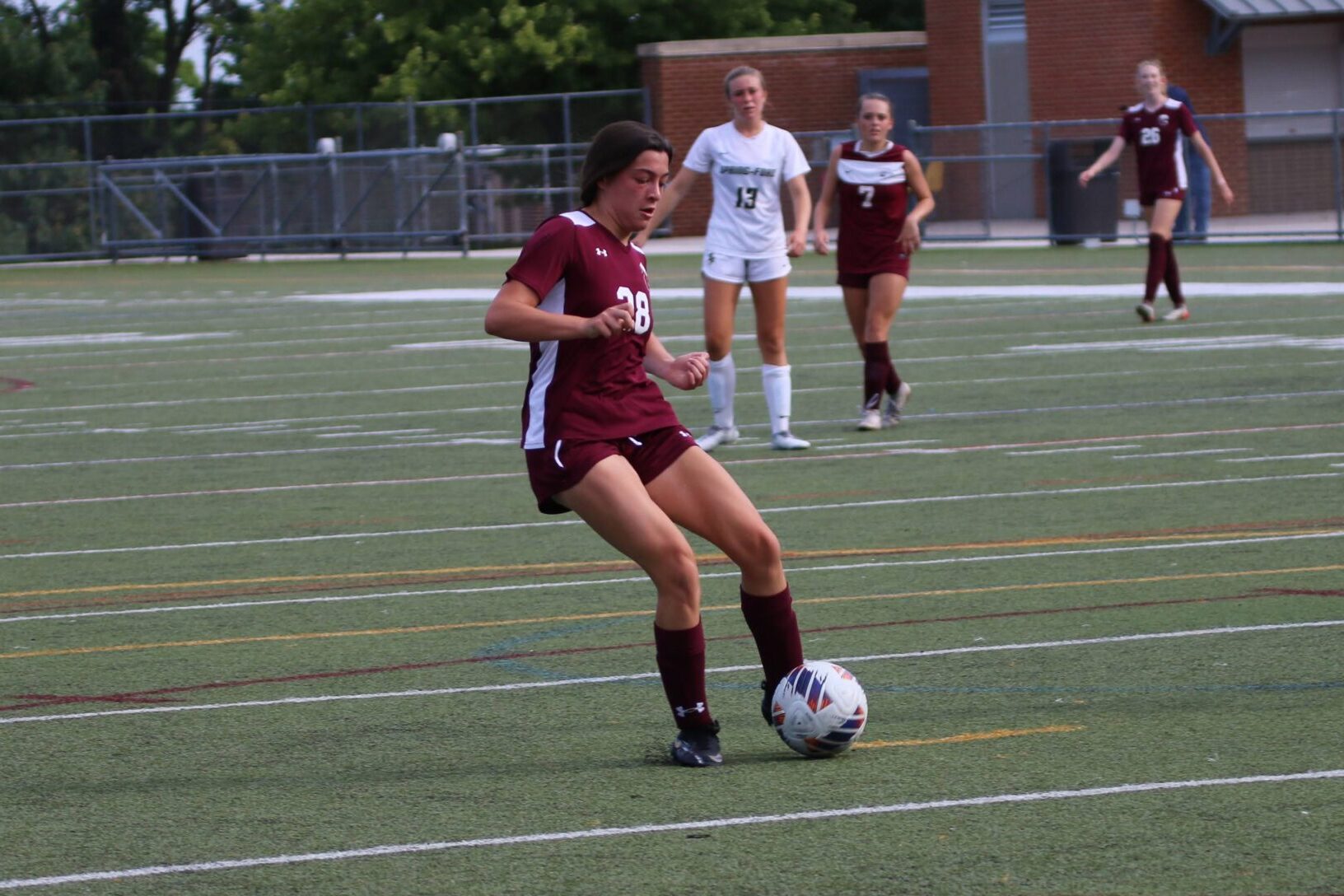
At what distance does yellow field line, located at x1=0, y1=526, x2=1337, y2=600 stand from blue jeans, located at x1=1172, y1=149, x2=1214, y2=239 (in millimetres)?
21471

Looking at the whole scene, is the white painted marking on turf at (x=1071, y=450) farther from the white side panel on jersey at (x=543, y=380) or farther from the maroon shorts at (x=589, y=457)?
the white side panel on jersey at (x=543, y=380)

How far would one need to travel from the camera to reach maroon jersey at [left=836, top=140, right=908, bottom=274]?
511 inches

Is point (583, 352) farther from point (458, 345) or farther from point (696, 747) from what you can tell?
point (458, 345)

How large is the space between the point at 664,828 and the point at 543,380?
1.34 metres

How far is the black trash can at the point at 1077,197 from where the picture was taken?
32.1m

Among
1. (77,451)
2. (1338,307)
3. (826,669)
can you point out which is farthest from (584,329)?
(1338,307)

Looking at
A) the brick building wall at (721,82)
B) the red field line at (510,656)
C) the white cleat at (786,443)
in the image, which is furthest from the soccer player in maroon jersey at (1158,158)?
the brick building wall at (721,82)

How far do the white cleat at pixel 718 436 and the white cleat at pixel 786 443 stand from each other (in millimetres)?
353

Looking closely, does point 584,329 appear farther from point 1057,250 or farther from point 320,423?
point 1057,250

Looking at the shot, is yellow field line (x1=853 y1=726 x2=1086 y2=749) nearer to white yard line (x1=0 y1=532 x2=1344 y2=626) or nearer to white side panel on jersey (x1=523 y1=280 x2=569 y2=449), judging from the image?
white side panel on jersey (x1=523 y1=280 x2=569 y2=449)

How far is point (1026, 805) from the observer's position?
5172 mm

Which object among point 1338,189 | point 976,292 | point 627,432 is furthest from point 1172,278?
point 627,432

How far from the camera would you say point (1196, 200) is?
30641mm

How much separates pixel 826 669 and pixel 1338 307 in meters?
15.4
